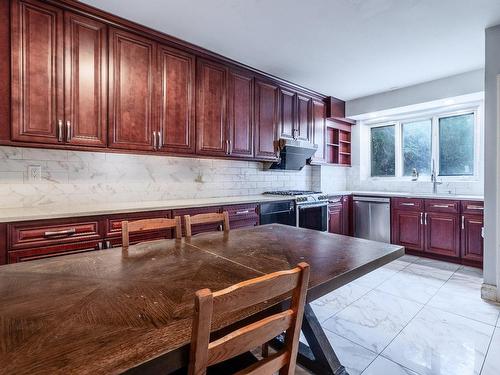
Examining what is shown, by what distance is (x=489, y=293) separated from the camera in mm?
2621

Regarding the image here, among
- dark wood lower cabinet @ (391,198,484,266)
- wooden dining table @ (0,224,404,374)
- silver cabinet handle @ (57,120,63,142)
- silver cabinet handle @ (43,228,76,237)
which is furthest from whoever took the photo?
dark wood lower cabinet @ (391,198,484,266)

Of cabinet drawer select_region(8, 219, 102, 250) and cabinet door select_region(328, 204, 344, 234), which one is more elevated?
cabinet drawer select_region(8, 219, 102, 250)

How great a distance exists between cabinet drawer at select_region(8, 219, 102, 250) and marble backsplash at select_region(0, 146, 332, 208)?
0.59 metres

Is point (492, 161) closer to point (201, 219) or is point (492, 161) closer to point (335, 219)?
point (335, 219)

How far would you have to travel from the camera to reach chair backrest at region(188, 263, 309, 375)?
61 centimetres

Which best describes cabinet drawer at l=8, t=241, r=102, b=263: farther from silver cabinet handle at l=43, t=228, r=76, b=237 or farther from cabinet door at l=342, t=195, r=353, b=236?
cabinet door at l=342, t=195, r=353, b=236

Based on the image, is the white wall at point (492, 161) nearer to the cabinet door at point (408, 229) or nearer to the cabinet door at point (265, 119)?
the cabinet door at point (408, 229)

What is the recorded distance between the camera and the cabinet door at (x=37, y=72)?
6.59ft

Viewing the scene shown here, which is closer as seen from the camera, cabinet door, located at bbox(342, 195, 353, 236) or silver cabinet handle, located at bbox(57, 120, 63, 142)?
silver cabinet handle, located at bbox(57, 120, 63, 142)

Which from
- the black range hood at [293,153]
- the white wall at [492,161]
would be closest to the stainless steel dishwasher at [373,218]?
the black range hood at [293,153]

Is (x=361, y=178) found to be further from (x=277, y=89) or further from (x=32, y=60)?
(x=32, y=60)

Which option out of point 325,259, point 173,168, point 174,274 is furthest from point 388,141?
point 174,274

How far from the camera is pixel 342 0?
7.11 ft

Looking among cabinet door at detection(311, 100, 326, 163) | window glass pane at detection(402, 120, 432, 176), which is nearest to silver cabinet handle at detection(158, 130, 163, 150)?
cabinet door at detection(311, 100, 326, 163)
